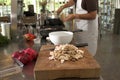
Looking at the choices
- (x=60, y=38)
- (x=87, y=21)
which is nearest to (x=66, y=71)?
(x=60, y=38)

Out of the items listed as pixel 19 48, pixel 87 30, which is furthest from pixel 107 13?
pixel 19 48

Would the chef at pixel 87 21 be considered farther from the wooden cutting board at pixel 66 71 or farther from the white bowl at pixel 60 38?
the wooden cutting board at pixel 66 71

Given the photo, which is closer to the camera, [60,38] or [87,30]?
[60,38]

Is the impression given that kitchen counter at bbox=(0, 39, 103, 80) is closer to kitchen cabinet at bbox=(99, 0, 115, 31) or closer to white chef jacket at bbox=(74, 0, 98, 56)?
white chef jacket at bbox=(74, 0, 98, 56)

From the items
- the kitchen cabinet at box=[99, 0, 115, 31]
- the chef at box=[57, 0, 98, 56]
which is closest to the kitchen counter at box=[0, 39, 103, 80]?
the chef at box=[57, 0, 98, 56]

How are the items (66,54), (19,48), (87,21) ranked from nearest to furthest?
(66,54), (19,48), (87,21)

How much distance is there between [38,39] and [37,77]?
0.82m

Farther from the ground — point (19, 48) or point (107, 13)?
point (107, 13)

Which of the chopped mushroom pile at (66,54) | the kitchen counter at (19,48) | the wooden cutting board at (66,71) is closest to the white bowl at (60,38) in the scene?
the kitchen counter at (19,48)

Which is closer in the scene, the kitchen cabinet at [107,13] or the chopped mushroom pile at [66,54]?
the chopped mushroom pile at [66,54]

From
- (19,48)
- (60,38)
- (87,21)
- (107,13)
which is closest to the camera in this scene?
(60,38)

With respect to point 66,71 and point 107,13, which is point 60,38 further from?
point 107,13

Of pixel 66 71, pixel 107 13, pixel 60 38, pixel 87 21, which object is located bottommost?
pixel 66 71

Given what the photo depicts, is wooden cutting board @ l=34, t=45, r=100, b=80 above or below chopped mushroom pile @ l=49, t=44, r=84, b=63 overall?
below
